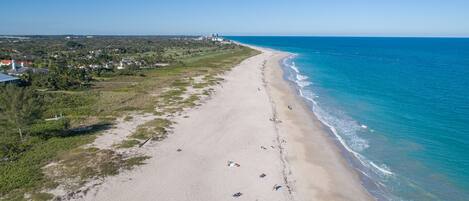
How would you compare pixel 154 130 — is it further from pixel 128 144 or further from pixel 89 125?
pixel 89 125

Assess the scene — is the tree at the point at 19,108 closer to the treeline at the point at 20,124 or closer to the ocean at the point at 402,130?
the treeline at the point at 20,124

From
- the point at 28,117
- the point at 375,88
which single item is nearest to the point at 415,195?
the point at 28,117

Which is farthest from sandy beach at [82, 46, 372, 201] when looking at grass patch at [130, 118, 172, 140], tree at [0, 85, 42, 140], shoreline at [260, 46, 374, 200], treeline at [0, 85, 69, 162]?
tree at [0, 85, 42, 140]

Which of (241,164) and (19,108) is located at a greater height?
(19,108)

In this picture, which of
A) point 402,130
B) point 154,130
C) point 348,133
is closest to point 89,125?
point 154,130

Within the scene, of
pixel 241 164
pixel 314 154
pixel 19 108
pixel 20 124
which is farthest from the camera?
pixel 20 124

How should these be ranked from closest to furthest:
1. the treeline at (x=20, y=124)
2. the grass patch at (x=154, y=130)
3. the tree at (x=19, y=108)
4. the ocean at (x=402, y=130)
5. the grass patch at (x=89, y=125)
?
the grass patch at (x=89, y=125) < the ocean at (x=402, y=130) < the treeline at (x=20, y=124) < the tree at (x=19, y=108) < the grass patch at (x=154, y=130)

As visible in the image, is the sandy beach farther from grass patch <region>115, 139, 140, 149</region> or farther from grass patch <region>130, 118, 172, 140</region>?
grass patch <region>115, 139, 140, 149</region>

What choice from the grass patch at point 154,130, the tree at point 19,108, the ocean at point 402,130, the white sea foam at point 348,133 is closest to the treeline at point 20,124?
the tree at point 19,108

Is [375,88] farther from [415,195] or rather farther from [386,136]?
[415,195]
